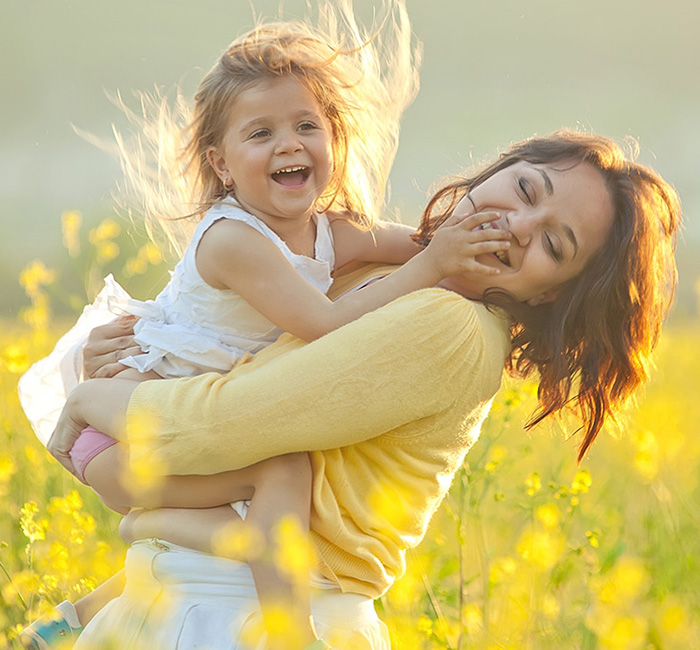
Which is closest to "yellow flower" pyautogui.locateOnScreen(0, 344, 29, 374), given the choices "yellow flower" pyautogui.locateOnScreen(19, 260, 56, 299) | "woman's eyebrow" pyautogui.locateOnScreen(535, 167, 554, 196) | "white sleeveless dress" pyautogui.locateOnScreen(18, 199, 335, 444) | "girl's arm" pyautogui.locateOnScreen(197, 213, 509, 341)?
"white sleeveless dress" pyautogui.locateOnScreen(18, 199, 335, 444)

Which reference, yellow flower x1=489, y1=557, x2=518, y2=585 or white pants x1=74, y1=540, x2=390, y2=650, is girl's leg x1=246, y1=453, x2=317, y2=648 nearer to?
white pants x1=74, y1=540, x2=390, y2=650

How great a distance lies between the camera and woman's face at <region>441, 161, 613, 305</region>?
2076 mm

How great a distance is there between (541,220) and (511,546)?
161 centimetres

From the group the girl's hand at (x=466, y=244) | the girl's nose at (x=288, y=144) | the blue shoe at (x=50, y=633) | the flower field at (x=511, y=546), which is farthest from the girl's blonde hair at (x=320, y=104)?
the blue shoe at (x=50, y=633)

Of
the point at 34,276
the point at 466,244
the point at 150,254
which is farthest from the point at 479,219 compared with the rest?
the point at 34,276

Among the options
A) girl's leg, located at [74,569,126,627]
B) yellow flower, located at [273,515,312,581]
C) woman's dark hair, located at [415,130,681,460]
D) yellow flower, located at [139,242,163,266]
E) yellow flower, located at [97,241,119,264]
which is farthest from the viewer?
yellow flower, located at [139,242,163,266]

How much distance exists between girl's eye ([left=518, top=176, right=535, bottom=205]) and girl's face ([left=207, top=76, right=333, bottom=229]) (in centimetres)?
45

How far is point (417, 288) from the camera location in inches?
83.3

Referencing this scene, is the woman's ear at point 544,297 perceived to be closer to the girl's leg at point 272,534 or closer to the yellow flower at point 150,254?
the girl's leg at point 272,534

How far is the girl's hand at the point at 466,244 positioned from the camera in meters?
2.05

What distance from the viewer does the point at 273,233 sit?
2.28 meters

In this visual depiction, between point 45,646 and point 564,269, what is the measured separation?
1411mm

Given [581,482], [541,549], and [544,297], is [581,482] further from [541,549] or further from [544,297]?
[544,297]

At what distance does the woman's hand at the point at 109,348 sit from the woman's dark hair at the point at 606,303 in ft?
Result: 2.67
